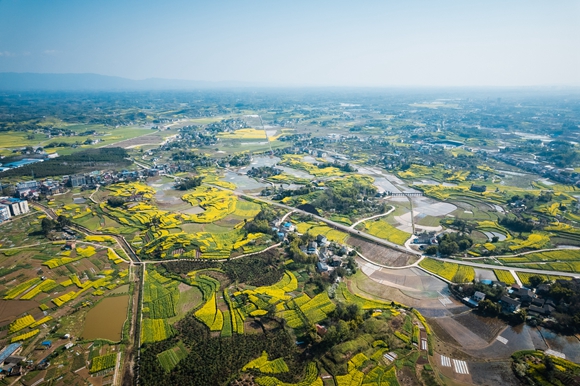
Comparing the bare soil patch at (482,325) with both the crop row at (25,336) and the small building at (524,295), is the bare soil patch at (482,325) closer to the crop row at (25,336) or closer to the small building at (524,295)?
the small building at (524,295)

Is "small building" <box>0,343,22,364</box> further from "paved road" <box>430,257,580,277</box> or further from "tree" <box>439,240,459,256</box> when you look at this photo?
"tree" <box>439,240,459,256</box>

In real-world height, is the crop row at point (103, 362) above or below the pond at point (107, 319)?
above

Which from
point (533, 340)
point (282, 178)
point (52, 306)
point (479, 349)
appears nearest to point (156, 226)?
point (52, 306)

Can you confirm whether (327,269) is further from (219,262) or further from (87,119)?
(87,119)

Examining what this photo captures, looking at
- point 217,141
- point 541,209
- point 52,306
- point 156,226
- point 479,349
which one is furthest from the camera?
point 217,141

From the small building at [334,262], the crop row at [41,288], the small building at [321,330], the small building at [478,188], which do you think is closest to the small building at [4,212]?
the crop row at [41,288]

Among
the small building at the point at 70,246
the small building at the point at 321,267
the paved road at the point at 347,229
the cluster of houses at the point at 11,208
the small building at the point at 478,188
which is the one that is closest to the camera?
the small building at the point at 321,267

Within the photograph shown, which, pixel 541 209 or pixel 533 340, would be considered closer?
pixel 533 340
